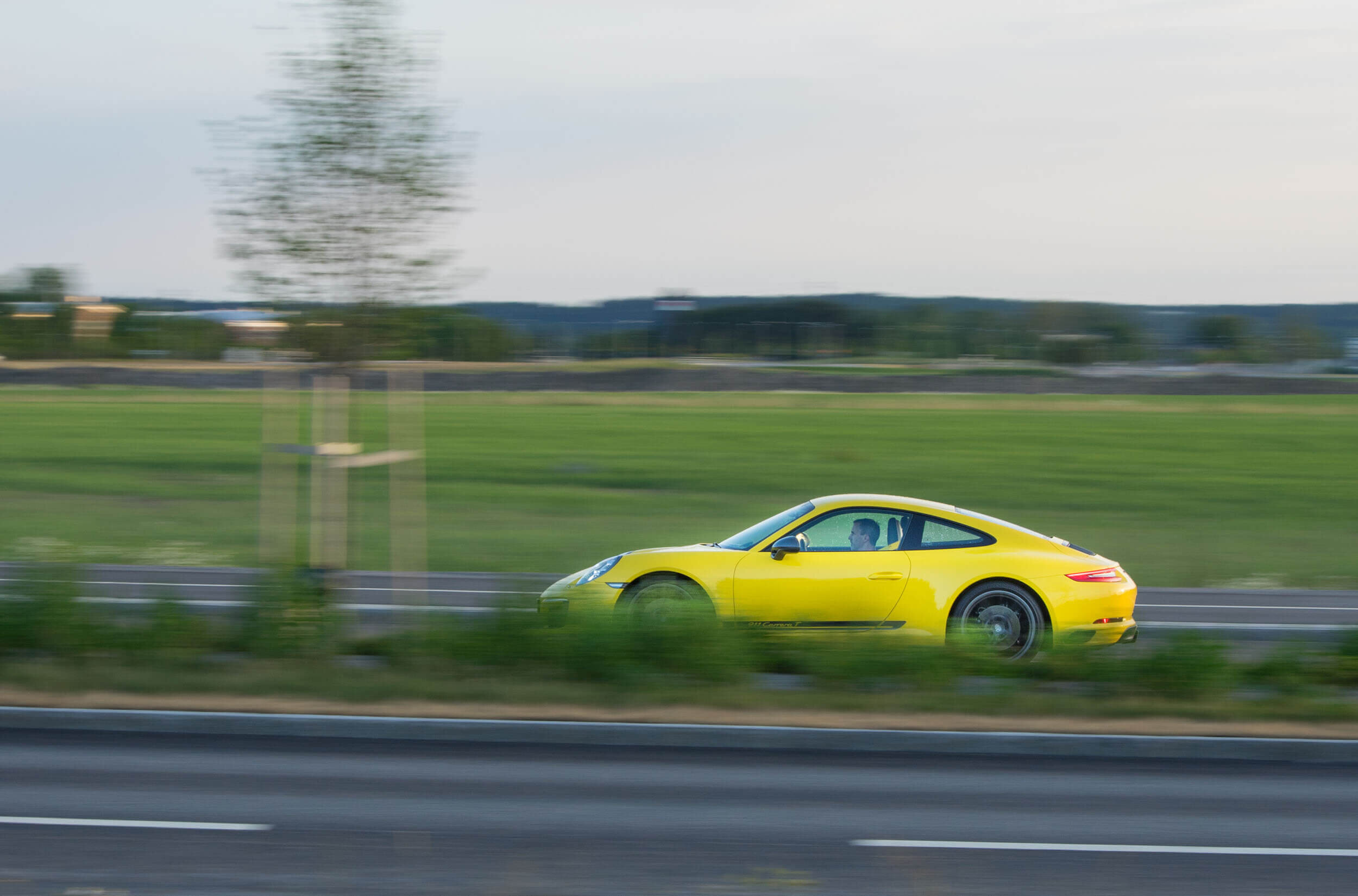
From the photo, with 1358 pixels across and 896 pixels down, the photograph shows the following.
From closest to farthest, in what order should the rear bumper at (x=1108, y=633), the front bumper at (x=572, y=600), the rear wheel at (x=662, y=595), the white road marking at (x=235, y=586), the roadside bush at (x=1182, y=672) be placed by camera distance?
1. the roadside bush at (x=1182, y=672)
2. the front bumper at (x=572, y=600)
3. the rear bumper at (x=1108, y=633)
4. the rear wheel at (x=662, y=595)
5. the white road marking at (x=235, y=586)

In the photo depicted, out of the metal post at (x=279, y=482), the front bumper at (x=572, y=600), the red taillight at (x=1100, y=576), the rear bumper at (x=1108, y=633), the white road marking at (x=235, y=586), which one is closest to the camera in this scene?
the front bumper at (x=572, y=600)

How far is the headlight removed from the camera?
923 cm

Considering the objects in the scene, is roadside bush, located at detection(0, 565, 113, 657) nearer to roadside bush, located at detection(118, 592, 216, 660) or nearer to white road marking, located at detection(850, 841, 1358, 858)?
roadside bush, located at detection(118, 592, 216, 660)

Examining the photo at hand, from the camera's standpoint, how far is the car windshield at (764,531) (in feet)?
30.3

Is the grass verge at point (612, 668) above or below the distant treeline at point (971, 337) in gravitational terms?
below

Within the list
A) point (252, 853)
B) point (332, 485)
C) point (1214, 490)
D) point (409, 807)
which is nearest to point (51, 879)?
point (252, 853)

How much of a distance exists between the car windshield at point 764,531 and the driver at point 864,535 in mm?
369

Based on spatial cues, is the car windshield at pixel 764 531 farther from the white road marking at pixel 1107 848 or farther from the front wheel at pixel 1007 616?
the white road marking at pixel 1107 848

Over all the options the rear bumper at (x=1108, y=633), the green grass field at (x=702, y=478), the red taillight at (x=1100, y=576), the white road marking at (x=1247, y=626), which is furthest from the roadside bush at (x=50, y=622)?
the white road marking at (x=1247, y=626)

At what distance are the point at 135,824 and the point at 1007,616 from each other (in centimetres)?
600

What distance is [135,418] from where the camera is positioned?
134 feet

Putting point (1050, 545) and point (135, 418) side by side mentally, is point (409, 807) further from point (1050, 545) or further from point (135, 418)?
point (135, 418)

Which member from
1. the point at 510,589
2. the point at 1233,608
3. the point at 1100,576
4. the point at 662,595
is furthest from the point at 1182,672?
the point at 1233,608

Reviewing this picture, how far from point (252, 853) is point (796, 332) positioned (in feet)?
260
